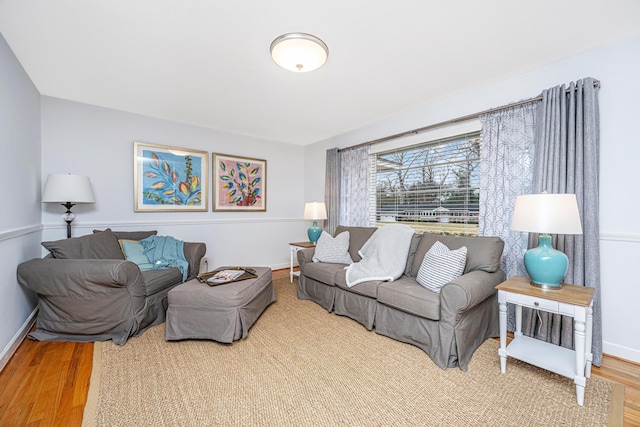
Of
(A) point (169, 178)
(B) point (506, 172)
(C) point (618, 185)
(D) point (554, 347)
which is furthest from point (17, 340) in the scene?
(C) point (618, 185)

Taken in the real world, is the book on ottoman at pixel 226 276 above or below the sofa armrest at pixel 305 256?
below

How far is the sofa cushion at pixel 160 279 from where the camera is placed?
2.54 meters

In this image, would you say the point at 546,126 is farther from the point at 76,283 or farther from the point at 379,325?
the point at 76,283

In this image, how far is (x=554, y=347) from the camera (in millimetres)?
1960

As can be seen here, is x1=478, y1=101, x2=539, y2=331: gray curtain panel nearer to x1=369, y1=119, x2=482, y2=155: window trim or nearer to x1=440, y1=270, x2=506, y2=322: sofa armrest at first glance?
x1=369, y1=119, x2=482, y2=155: window trim

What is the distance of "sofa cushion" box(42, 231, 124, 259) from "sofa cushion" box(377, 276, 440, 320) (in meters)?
2.77

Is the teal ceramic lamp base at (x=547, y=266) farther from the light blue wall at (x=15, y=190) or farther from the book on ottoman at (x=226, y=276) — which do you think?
the light blue wall at (x=15, y=190)

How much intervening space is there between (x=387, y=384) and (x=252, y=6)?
8.31ft

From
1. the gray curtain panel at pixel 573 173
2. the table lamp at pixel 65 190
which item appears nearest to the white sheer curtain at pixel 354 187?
the gray curtain panel at pixel 573 173

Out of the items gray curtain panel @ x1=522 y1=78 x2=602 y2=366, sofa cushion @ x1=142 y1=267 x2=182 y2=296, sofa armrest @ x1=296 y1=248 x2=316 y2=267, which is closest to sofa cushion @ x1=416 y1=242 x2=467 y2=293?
gray curtain panel @ x1=522 y1=78 x2=602 y2=366

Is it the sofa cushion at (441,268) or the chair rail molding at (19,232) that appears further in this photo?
the sofa cushion at (441,268)

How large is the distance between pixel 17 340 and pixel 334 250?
2922mm

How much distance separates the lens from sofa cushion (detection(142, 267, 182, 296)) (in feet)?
8.34

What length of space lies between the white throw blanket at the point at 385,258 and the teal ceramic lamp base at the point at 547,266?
1047 mm
